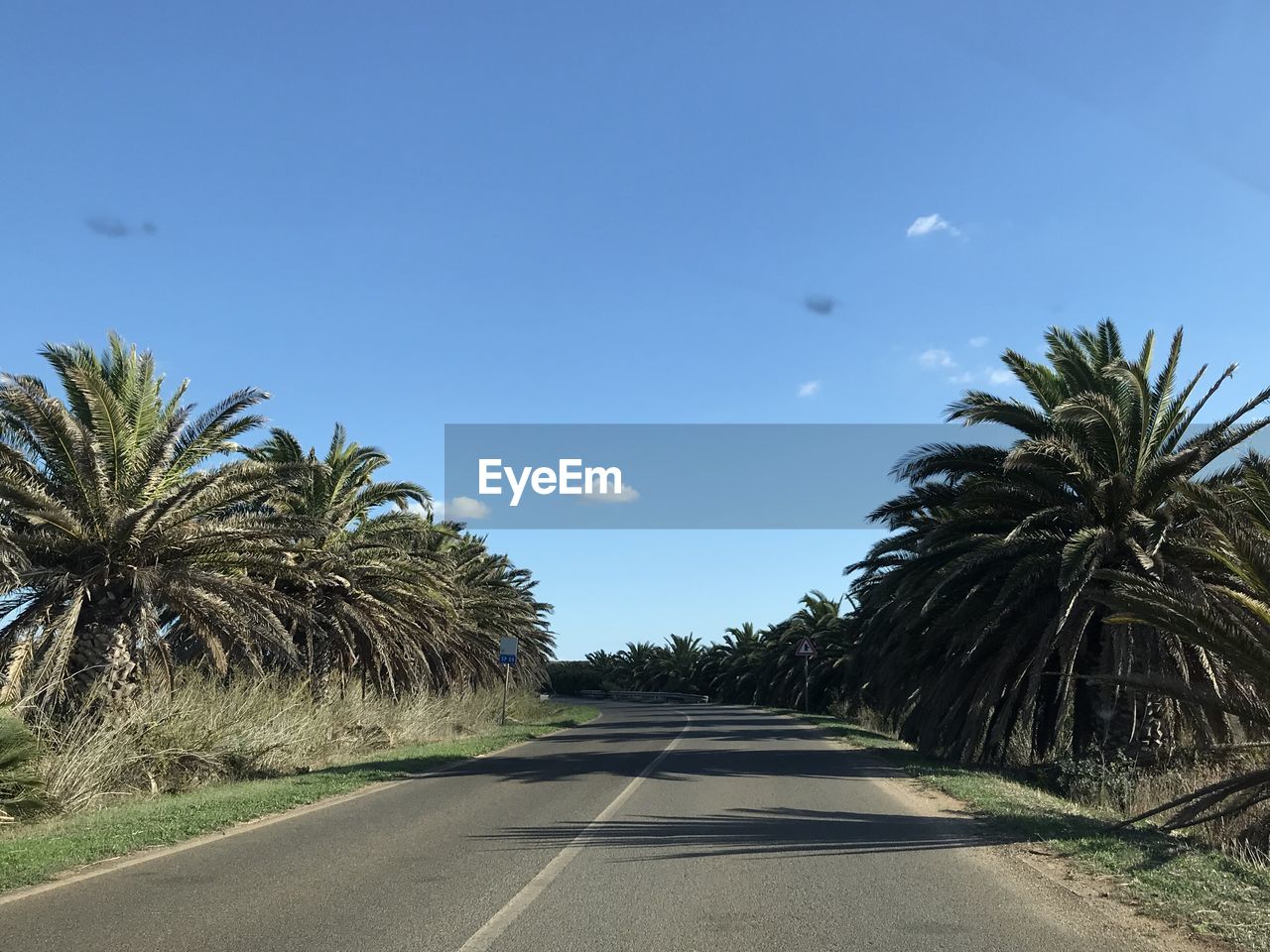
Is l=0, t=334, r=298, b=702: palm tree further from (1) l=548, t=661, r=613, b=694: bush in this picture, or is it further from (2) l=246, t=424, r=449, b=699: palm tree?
(1) l=548, t=661, r=613, b=694: bush

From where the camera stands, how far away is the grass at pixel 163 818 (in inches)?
340

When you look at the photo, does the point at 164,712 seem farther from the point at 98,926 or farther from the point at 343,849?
the point at 98,926

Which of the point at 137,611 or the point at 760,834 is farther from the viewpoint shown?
the point at 137,611

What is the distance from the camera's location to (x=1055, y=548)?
18016 millimetres

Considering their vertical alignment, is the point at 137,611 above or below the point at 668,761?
above

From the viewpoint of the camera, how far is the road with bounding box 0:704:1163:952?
6.30m

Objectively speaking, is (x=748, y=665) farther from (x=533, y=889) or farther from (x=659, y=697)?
(x=533, y=889)

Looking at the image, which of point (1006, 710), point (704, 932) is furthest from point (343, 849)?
point (1006, 710)

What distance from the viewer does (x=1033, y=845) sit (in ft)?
31.4

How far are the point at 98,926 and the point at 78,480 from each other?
34.9 feet

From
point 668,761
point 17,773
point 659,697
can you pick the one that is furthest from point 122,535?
point 659,697

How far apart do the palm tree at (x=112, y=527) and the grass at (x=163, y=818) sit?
2670 mm

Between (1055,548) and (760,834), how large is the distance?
10229 millimetres

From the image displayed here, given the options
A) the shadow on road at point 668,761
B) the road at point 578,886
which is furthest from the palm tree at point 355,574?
the road at point 578,886
